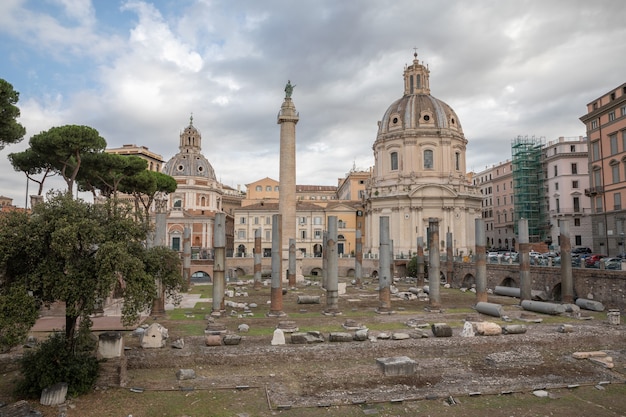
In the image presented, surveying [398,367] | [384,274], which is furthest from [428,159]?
[398,367]

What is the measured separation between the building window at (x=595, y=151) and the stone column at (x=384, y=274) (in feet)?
93.2

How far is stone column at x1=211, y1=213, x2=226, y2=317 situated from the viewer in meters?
20.8

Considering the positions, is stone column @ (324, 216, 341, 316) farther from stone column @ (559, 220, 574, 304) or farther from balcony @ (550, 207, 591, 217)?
balcony @ (550, 207, 591, 217)

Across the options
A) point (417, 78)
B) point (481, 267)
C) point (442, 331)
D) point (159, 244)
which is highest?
point (417, 78)

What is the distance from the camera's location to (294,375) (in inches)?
527

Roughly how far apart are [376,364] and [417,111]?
165ft

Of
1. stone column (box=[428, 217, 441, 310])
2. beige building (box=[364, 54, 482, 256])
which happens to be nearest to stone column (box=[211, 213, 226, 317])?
stone column (box=[428, 217, 441, 310])

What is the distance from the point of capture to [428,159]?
5900 centimetres

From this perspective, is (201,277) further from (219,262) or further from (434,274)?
(434,274)

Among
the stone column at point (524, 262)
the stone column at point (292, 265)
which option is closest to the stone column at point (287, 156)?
the stone column at point (292, 265)

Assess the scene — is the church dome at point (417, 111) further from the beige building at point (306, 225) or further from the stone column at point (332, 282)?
the stone column at point (332, 282)

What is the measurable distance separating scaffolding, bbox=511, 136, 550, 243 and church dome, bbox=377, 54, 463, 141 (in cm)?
974

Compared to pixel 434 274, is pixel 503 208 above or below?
above

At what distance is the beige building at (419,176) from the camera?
2223 inches
